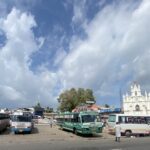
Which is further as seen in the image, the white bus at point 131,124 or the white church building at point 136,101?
the white church building at point 136,101

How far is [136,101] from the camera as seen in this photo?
447 feet

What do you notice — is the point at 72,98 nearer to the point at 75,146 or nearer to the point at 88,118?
the point at 88,118

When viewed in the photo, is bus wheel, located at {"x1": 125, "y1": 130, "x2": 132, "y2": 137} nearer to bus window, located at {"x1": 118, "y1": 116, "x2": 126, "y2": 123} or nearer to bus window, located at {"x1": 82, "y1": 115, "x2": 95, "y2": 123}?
bus window, located at {"x1": 118, "y1": 116, "x2": 126, "y2": 123}

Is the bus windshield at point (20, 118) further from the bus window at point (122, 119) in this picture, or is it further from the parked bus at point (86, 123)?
the bus window at point (122, 119)

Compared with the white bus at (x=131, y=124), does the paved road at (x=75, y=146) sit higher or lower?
lower

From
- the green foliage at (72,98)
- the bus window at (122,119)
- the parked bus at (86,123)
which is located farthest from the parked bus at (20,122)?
the green foliage at (72,98)

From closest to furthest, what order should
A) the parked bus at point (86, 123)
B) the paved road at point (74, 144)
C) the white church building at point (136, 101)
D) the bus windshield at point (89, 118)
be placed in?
1. the paved road at point (74, 144)
2. the parked bus at point (86, 123)
3. the bus windshield at point (89, 118)
4. the white church building at point (136, 101)

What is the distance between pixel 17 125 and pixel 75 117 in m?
6.98

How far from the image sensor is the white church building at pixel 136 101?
132750mm

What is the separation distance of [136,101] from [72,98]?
124 ft

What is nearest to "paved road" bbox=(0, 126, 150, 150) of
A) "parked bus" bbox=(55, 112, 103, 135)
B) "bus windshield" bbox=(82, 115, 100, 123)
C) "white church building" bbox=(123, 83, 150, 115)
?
"parked bus" bbox=(55, 112, 103, 135)

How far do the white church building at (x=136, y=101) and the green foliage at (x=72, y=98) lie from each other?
29.3m

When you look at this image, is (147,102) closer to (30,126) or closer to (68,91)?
(68,91)

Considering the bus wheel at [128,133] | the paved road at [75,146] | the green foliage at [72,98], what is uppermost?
the green foliage at [72,98]
